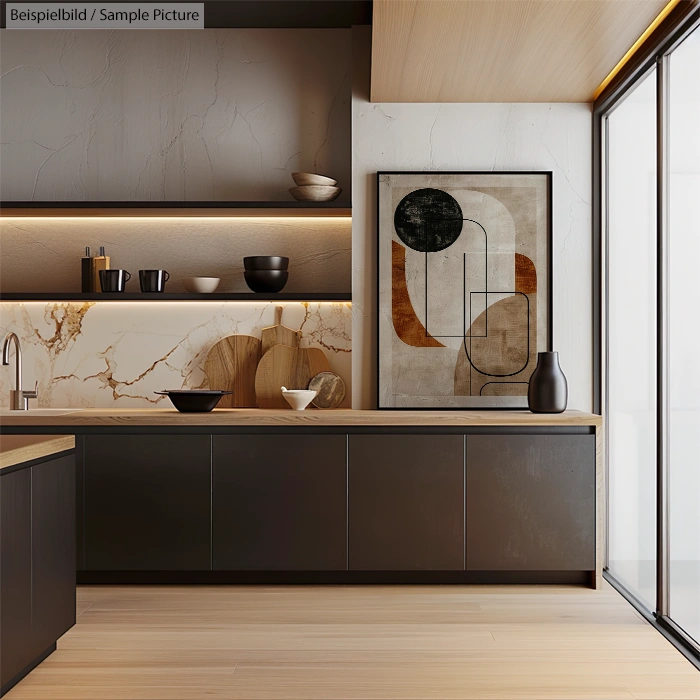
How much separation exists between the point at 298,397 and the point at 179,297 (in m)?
0.82

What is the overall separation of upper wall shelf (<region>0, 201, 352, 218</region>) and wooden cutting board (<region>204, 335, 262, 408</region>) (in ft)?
2.26

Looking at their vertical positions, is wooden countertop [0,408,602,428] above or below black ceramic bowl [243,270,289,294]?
below

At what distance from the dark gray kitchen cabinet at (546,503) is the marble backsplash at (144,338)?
1148 millimetres

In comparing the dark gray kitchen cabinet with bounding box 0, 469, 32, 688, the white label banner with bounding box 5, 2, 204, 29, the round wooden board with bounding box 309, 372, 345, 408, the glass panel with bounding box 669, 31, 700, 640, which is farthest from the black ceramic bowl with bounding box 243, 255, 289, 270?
the glass panel with bounding box 669, 31, 700, 640

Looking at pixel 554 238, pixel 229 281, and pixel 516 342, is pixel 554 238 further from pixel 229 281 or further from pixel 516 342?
pixel 229 281

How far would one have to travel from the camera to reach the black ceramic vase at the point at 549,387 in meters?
3.54

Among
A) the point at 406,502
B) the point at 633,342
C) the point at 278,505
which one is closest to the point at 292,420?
the point at 278,505

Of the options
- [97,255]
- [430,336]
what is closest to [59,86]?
[97,255]

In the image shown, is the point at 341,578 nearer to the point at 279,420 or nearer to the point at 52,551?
the point at 279,420

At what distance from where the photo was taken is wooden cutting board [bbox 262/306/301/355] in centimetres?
403

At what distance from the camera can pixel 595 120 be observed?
3.84 m

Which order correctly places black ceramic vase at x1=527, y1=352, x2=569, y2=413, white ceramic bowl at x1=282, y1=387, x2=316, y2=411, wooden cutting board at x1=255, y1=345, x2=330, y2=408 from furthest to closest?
wooden cutting board at x1=255, y1=345, x2=330, y2=408, white ceramic bowl at x1=282, y1=387, x2=316, y2=411, black ceramic vase at x1=527, y1=352, x2=569, y2=413

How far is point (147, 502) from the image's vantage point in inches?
135

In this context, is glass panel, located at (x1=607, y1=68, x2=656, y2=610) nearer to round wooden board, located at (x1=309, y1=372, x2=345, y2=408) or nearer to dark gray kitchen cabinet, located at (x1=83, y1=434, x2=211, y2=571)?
round wooden board, located at (x1=309, y1=372, x2=345, y2=408)
